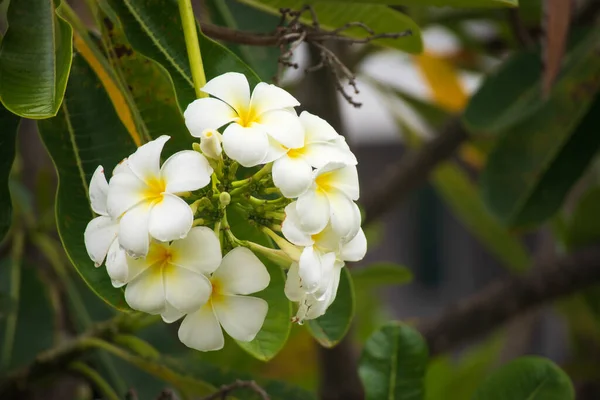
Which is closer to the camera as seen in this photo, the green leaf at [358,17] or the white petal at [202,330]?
the white petal at [202,330]

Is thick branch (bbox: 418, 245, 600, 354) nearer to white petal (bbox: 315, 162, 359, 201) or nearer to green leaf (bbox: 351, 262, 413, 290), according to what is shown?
green leaf (bbox: 351, 262, 413, 290)

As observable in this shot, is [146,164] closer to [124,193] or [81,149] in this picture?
[124,193]

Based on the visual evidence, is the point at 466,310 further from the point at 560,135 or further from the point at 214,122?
the point at 214,122

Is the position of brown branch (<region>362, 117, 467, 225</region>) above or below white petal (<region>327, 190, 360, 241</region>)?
below

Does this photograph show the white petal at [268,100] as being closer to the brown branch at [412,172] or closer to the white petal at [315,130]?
the white petal at [315,130]

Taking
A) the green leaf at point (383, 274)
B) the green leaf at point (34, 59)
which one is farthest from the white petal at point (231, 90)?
the green leaf at point (383, 274)

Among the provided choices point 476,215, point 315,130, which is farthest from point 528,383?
point 476,215

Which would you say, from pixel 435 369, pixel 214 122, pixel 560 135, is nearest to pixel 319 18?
pixel 214 122

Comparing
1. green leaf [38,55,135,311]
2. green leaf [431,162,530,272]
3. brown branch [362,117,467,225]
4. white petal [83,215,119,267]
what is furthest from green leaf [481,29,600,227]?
white petal [83,215,119,267]
